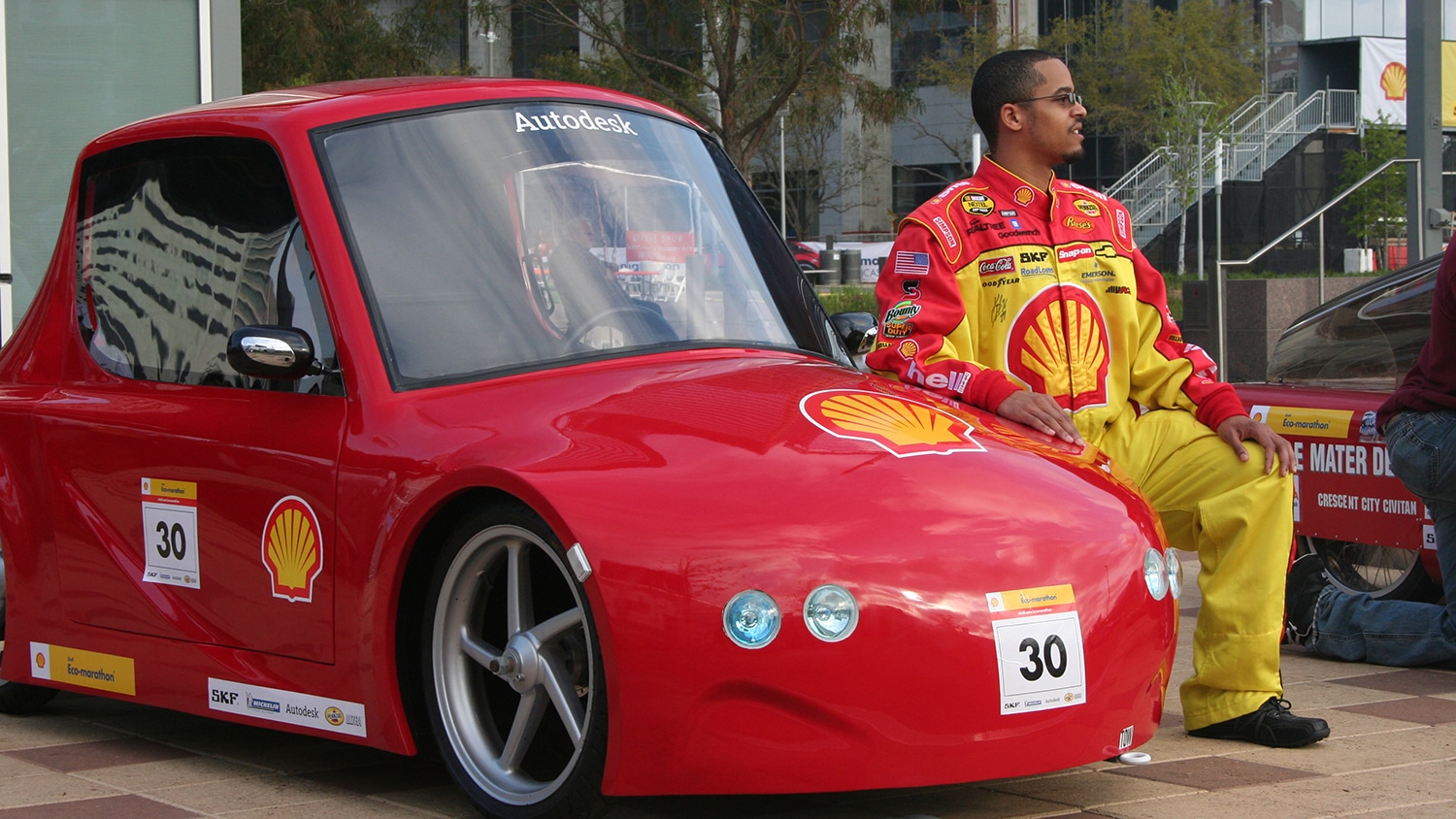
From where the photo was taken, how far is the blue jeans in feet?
18.7

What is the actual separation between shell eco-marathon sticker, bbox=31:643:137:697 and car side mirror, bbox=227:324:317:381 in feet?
3.43

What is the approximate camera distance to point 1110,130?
55438mm

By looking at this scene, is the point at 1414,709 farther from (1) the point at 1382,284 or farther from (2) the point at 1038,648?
(1) the point at 1382,284

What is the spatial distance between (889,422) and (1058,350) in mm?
1195

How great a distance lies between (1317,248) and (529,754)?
1314 cm

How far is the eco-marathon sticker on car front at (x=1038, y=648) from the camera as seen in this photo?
342 cm

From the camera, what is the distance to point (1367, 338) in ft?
22.7

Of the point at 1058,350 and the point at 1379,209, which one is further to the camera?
the point at 1379,209

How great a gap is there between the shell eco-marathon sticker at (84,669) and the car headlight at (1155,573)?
2583 millimetres

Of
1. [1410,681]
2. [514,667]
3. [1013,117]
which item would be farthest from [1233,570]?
[514,667]

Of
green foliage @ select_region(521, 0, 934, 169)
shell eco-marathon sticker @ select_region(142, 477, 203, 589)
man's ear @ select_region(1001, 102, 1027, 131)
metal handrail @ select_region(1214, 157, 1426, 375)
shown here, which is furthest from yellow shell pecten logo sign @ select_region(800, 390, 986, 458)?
green foliage @ select_region(521, 0, 934, 169)

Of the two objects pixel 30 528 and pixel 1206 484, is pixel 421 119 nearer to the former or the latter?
Result: pixel 30 528

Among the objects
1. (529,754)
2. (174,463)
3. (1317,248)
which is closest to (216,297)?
(174,463)

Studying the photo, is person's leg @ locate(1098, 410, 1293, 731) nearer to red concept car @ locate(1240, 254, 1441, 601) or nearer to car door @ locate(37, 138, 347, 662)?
red concept car @ locate(1240, 254, 1441, 601)
